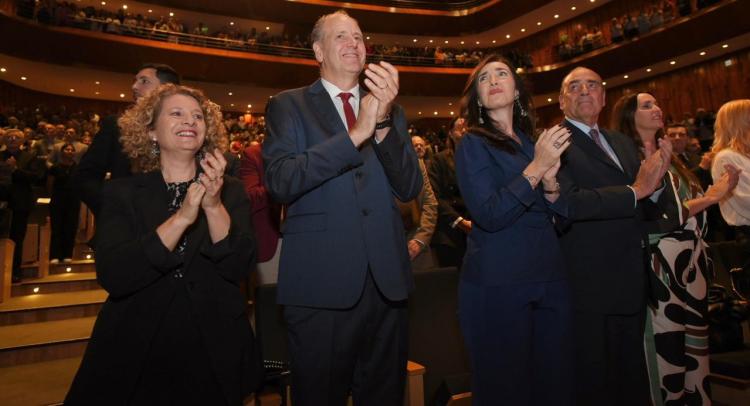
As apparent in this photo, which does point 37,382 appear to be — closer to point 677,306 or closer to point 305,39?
point 677,306

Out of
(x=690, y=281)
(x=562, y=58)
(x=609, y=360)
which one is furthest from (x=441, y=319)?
(x=562, y=58)

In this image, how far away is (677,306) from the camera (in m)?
2.10

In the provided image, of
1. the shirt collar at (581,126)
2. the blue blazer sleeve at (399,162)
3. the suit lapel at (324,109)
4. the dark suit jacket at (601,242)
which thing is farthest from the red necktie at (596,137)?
the suit lapel at (324,109)

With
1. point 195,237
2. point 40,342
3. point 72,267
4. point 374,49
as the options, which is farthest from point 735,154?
point 374,49

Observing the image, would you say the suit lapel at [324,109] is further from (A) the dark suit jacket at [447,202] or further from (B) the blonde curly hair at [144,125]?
(A) the dark suit jacket at [447,202]

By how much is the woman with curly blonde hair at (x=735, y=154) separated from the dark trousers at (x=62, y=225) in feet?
18.9

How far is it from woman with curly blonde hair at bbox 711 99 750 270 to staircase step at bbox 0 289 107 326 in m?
4.69

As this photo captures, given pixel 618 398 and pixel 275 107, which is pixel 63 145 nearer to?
pixel 275 107

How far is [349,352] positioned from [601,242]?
3.64ft

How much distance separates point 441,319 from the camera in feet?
8.39

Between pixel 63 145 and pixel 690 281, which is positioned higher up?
pixel 63 145

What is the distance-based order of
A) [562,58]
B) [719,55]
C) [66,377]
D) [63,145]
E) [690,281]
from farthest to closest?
[562,58] → [719,55] → [63,145] → [66,377] → [690,281]

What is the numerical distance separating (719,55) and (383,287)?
1536 cm

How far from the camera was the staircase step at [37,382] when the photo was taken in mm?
2582
